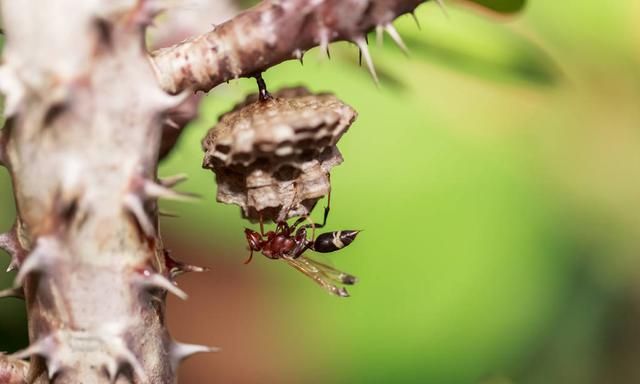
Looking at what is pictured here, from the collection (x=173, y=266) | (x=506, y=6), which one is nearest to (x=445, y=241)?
(x=506, y=6)

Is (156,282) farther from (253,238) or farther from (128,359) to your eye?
(253,238)

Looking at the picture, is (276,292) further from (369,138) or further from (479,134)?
(479,134)

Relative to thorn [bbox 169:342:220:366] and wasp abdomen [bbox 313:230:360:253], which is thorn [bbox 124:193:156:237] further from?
wasp abdomen [bbox 313:230:360:253]

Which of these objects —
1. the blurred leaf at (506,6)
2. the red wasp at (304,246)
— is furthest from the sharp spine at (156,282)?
the blurred leaf at (506,6)

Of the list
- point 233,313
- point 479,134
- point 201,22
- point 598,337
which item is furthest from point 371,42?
point 598,337

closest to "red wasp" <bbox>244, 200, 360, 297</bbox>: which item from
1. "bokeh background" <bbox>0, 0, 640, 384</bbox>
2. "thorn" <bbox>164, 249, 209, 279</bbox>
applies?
"thorn" <bbox>164, 249, 209, 279</bbox>

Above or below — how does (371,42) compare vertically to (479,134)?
above
